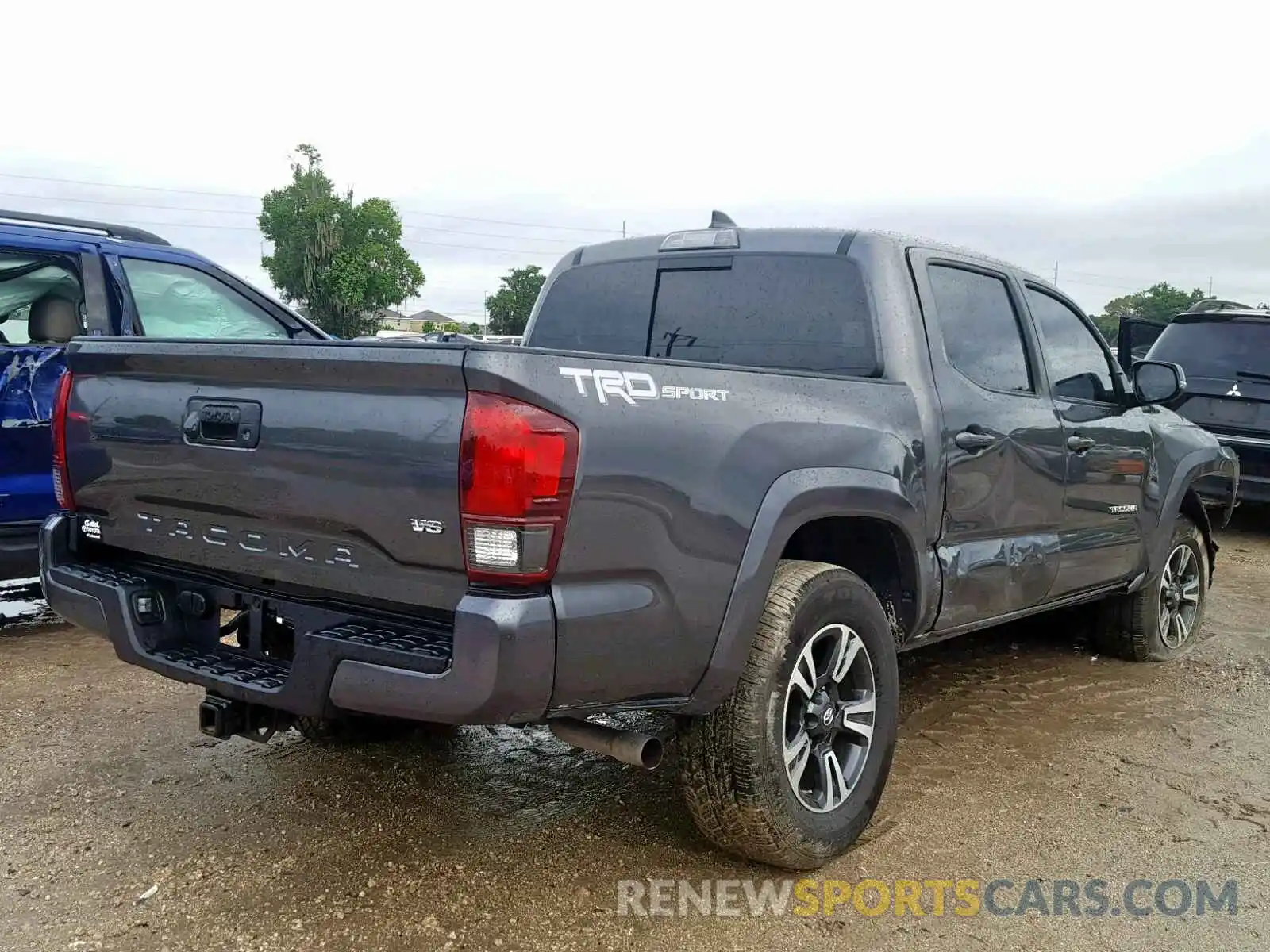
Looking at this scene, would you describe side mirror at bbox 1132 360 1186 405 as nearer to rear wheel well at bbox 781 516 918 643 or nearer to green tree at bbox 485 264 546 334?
rear wheel well at bbox 781 516 918 643

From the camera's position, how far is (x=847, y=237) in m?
3.76

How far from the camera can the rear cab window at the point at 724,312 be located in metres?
3.68

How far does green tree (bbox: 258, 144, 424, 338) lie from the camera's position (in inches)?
2670

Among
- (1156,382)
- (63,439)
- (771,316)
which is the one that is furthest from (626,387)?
(1156,382)

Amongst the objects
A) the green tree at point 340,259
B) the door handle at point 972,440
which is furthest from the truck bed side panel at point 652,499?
the green tree at point 340,259

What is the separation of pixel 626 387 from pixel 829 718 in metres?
1.21

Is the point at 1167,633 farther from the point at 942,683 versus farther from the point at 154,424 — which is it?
the point at 154,424

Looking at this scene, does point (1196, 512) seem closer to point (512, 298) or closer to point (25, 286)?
point (25, 286)

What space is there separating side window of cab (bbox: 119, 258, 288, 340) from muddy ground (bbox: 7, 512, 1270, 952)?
1856 mm

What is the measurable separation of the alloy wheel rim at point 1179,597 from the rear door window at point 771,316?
2.73 metres

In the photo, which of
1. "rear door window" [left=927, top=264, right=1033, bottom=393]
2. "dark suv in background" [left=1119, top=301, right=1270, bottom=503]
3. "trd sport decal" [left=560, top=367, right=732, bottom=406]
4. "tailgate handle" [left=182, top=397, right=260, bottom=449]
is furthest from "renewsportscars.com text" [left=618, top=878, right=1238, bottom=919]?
"dark suv in background" [left=1119, top=301, right=1270, bottom=503]

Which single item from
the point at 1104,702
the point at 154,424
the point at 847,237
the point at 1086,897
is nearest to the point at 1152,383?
the point at 1104,702

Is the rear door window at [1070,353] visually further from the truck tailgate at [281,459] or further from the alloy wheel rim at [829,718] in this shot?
the truck tailgate at [281,459]

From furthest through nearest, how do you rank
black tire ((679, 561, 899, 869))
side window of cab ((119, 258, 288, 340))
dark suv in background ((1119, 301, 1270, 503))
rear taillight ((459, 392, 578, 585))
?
dark suv in background ((1119, 301, 1270, 503))
side window of cab ((119, 258, 288, 340))
black tire ((679, 561, 899, 869))
rear taillight ((459, 392, 578, 585))
